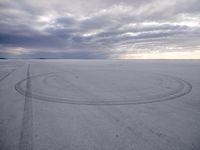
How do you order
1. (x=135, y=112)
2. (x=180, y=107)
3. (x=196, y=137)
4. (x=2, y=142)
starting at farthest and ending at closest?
(x=180, y=107) < (x=135, y=112) < (x=196, y=137) < (x=2, y=142)

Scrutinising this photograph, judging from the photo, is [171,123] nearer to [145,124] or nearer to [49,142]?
[145,124]

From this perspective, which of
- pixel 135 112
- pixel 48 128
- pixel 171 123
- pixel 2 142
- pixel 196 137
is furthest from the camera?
pixel 135 112

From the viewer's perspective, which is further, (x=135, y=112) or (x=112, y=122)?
(x=135, y=112)

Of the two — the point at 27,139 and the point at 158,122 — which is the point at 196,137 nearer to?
the point at 158,122

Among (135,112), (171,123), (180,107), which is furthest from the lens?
(180,107)

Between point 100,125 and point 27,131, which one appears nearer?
point 27,131

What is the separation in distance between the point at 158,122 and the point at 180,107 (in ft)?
6.11

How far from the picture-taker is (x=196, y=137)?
3.06 m

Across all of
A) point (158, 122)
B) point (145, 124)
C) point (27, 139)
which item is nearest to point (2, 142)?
point (27, 139)

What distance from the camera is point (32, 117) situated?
4047 mm

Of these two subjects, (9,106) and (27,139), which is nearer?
(27,139)

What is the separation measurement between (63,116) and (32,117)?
39.8 inches

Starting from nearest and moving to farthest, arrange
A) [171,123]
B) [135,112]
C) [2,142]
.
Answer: [2,142], [171,123], [135,112]

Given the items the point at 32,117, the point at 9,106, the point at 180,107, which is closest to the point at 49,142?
the point at 32,117
